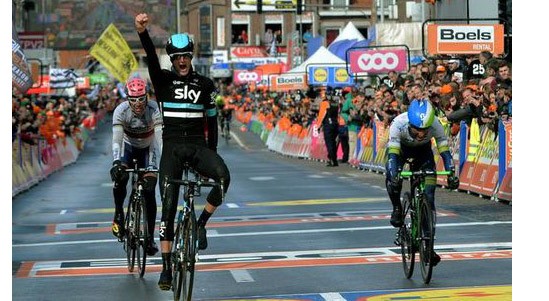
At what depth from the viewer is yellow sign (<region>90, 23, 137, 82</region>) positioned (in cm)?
4319

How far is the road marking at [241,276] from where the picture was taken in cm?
1352

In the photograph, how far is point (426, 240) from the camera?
1296 centimetres

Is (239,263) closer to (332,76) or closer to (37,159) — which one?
(37,159)

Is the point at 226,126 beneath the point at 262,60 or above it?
beneath

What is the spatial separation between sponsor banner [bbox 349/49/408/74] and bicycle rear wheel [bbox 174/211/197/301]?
2667cm

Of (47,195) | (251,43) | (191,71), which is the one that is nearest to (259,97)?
(251,43)

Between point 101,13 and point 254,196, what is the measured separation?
512ft

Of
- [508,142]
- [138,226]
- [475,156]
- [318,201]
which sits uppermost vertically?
[508,142]

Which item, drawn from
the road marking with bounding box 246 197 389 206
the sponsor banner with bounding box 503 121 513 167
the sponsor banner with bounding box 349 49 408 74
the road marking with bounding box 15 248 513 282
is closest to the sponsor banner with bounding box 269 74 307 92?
the sponsor banner with bounding box 349 49 408 74

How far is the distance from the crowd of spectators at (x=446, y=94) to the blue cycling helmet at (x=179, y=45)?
39.5 feet

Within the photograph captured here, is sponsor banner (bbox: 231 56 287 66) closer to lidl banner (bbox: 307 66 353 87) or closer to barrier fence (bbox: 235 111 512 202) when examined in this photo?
lidl banner (bbox: 307 66 353 87)

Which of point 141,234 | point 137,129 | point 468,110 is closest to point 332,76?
point 468,110

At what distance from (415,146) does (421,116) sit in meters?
0.47
